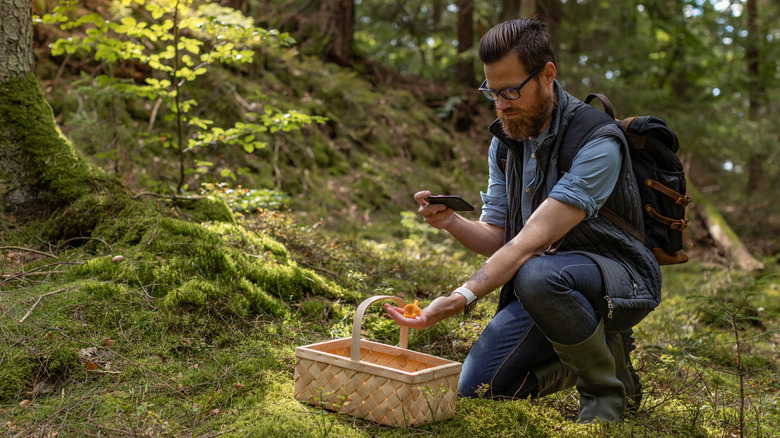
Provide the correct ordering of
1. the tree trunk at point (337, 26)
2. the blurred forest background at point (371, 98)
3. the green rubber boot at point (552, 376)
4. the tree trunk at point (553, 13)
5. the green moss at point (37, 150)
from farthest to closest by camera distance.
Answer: the tree trunk at point (553, 13)
the tree trunk at point (337, 26)
the blurred forest background at point (371, 98)
the green moss at point (37, 150)
the green rubber boot at point (552, 376)

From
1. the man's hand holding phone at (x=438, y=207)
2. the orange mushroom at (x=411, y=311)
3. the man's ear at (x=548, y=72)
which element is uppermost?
the man's ear at (x=548, y=72)

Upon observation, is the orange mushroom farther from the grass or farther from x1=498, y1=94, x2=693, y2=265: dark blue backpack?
x1=498, y1=94, x2=693, y2=265: dark blue backpack

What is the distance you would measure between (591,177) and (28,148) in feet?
12.5

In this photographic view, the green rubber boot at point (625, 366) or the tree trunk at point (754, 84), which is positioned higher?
the tree trunk at point (754, 84)

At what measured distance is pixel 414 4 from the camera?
13.7 metres

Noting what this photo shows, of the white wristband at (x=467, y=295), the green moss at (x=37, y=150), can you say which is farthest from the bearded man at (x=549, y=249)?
the green moss at (x=37, y=150)

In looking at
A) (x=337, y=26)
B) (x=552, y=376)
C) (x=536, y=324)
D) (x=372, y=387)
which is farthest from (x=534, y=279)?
(x=337, y=26)

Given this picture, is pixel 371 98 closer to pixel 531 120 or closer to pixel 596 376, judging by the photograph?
pixel 531 120

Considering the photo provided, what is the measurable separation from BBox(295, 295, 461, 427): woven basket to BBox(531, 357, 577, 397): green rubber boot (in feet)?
2.43

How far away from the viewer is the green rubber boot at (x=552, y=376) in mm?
3053

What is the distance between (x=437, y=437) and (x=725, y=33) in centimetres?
1332

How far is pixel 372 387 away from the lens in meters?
2.41

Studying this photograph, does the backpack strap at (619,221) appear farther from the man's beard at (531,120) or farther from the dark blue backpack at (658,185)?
the man's beard at (531,120)

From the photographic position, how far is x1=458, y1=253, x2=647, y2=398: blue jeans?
2572 mm
